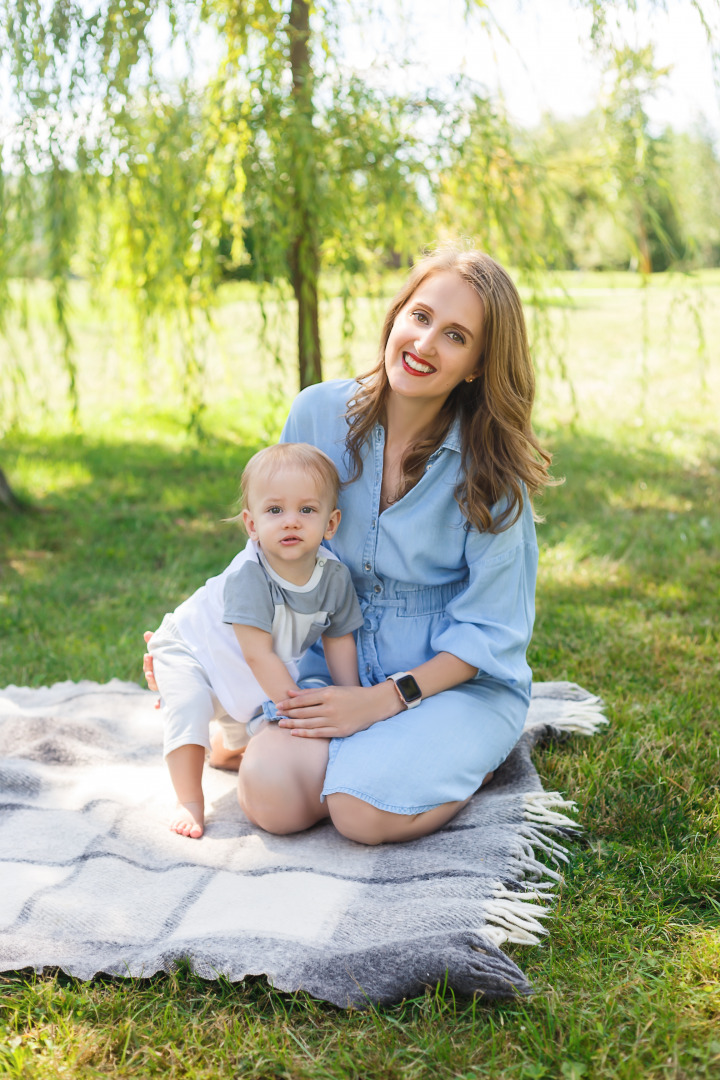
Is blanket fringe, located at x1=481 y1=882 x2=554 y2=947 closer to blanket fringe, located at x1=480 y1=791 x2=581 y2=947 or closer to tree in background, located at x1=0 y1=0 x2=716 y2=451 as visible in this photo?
blanket fringe, located at x1=480 y1=791 x2=581 y2=947

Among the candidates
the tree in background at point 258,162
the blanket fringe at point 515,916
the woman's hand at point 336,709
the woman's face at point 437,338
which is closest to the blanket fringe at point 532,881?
the blanket fringe at point 515,916

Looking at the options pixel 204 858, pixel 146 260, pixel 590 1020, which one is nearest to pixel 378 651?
pixel 204 858

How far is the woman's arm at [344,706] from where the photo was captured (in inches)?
85.8

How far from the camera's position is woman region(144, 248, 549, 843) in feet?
7.04

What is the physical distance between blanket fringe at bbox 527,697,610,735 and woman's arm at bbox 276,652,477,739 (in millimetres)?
490

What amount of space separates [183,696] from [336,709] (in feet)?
1.24

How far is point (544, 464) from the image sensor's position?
233cm

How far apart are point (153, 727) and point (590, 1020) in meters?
1.57

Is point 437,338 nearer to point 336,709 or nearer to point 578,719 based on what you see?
point 336,709

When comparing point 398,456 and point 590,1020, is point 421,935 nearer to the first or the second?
point 590,1020

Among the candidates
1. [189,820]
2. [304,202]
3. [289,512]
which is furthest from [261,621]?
[304,202]

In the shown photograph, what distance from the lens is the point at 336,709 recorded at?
2.18m

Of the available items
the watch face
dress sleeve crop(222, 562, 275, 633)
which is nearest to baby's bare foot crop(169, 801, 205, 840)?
dress sleeve crop(222, 562, 275, 633)

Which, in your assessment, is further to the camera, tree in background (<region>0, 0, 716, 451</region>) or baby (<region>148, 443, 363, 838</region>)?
tree in background (<region>0, 0, 716, 451</region>)
